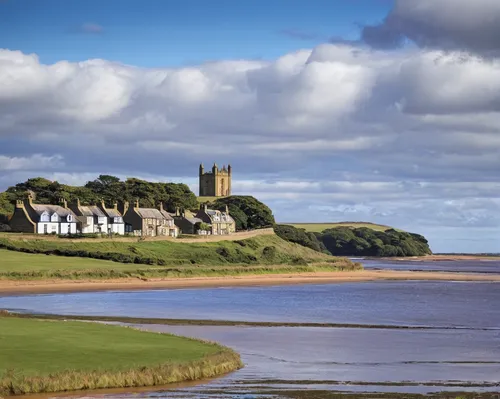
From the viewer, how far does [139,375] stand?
24859 mm

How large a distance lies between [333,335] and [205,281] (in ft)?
145

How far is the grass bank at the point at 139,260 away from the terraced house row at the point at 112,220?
10791mm

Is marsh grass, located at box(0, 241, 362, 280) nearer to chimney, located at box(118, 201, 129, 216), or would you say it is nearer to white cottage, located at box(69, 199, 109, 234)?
white cottage, located at box(69, 199, 109, 234)

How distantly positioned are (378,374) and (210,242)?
90967 mm

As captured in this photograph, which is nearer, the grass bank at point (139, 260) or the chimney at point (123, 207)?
the grass bank at point (139, 260)

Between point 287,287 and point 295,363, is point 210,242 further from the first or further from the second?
point 295,363

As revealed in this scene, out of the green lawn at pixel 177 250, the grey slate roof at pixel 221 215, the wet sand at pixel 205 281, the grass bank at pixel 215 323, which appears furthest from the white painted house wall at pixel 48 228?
the grass bank at pixel 215 323

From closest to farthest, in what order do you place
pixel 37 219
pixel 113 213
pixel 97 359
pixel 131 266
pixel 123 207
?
pixel 97 359
pixel 131 266
pixel 37 219
pixel 113 213
pixel 123 207

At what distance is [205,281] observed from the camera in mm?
83000

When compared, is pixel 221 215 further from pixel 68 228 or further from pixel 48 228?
pixel 48 228

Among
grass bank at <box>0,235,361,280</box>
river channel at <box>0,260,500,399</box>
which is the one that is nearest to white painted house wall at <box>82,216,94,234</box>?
grass bank at <box>0,235,361,280</box>

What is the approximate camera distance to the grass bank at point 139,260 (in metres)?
75.9

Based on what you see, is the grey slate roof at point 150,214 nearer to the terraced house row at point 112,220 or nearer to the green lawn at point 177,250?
the terraced house row at point 112,220

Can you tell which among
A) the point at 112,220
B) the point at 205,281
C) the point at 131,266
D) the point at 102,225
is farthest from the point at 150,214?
the point at 205,281
